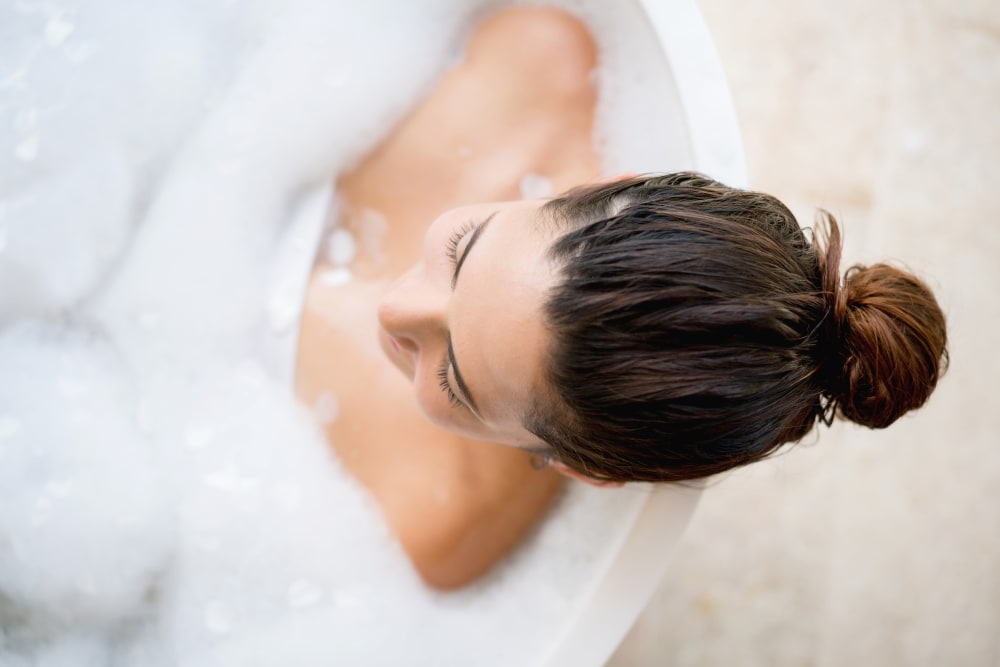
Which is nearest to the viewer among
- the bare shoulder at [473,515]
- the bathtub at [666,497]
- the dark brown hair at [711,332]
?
the dark brown hair at [711,332]

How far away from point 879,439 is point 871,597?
0.32 metres

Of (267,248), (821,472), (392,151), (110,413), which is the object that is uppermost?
(392,151)

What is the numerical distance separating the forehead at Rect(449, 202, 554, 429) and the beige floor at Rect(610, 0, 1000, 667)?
2.72ft

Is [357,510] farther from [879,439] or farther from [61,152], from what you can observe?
[879,439]

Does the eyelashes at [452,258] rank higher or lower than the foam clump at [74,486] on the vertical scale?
higher

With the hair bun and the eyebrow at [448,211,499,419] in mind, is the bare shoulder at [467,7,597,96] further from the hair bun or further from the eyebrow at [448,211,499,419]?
the hair bun

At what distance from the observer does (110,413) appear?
43.6 inches

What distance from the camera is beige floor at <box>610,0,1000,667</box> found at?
53.3 inches

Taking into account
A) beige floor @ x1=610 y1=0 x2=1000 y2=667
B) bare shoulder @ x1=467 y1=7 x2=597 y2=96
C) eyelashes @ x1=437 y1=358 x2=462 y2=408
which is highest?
bare shoulder @ x1=467 y1=7 x2=597 y2=96

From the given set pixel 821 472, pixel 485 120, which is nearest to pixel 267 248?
pixel 485 120

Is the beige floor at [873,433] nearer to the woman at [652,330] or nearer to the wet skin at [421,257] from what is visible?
the wet skin at [421,257]

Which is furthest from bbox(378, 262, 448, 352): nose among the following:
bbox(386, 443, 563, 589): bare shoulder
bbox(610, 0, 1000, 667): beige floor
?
bbox(610, 0, 1000, 667): beige floor

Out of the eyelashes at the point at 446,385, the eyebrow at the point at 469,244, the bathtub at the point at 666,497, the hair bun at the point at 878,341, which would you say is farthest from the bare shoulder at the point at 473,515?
the hair bun at the point at 878,341

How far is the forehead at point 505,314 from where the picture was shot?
2.04 ft
